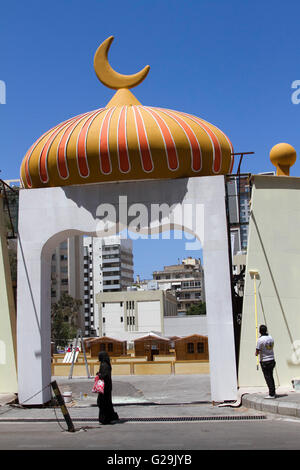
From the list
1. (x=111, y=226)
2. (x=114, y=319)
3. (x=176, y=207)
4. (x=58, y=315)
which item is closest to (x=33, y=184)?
(x=111, y=226)

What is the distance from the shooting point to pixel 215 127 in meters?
13.5

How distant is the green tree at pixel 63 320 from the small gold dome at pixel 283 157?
127 ft

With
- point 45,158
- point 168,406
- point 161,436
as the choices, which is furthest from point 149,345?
point 161,436

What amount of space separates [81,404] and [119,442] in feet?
19.8

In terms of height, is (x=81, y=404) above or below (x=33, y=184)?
below

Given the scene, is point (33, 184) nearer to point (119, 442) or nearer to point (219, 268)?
point (219, 268)

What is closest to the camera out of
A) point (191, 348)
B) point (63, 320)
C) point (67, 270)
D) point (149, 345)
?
point (191, 348)

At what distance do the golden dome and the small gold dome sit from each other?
3.46 ft

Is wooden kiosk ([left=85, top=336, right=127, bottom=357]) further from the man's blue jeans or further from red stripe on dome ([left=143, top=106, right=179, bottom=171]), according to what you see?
the man's blue jeans

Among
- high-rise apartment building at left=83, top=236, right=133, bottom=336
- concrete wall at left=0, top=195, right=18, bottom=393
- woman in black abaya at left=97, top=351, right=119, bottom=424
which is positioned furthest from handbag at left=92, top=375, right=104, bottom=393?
high-rise apartment building at left=83, top=236, right=133, bottom=336

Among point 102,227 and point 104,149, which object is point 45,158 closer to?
point 104,149

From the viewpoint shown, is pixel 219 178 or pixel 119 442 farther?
pixel 219 178

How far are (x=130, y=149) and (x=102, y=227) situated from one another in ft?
6.41

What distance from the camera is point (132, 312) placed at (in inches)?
2469
